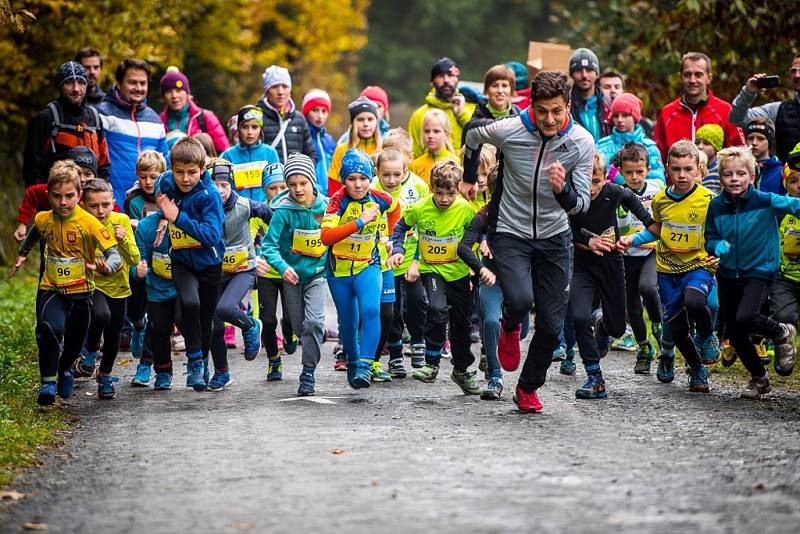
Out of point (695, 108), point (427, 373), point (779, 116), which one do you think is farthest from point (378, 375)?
point (695, 108)

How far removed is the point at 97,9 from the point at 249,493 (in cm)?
1480

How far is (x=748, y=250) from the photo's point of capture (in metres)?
10.8

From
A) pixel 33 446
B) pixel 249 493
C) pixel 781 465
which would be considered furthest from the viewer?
pixel 33 446

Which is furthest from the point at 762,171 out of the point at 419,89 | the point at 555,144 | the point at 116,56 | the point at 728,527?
the point at 419,89

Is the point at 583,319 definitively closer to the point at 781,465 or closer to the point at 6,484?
the point at 781,465

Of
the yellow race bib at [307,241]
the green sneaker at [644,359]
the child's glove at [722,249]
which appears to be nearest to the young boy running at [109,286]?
the yellow race bib at [307,241]

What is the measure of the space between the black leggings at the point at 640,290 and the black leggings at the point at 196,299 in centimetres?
346

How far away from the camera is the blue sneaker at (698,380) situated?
36.8ft

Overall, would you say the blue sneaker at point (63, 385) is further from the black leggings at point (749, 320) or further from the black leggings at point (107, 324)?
the black leggings at point (749, 320)

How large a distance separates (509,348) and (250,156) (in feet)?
15.7

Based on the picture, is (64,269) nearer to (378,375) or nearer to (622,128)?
(378,375)

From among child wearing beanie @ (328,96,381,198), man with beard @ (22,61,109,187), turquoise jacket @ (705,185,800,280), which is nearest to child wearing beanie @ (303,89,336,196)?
child wearing beanie @ (328,96,381,198)

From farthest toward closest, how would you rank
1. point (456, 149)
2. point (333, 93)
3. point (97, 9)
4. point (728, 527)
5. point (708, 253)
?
point (333, 93)
point (97, 9)
point (456, 149)
point (708, 253)
point (728, 527)

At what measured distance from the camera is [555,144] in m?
9.81
